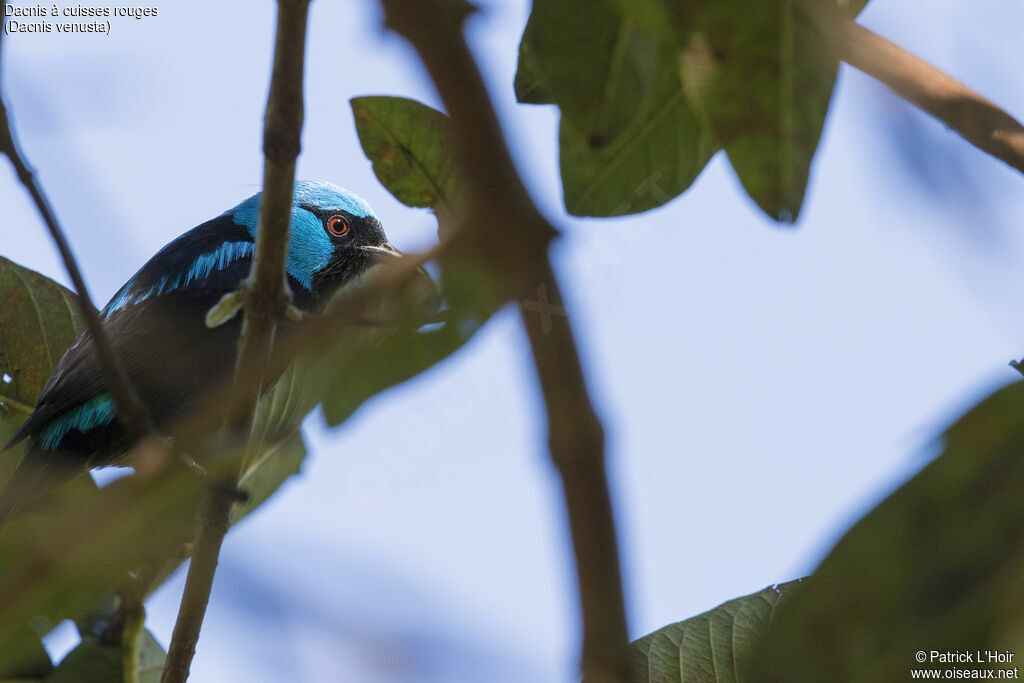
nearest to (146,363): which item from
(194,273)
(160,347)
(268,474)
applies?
(160,347)

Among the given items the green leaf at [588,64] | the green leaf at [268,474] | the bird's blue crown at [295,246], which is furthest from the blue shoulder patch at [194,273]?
the green leaf at [588,64]

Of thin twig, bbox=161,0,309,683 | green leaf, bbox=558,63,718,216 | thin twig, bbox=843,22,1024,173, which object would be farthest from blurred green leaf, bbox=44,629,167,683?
thin twig, bbox=843,22,1024,173

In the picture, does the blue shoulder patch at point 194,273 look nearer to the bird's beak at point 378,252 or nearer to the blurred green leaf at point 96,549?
the bird's beak at point 378,252

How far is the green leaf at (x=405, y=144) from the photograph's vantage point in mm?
2354

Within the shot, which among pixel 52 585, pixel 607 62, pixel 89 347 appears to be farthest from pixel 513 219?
pixel 89 347

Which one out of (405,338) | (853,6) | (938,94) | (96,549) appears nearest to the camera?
(96,549)

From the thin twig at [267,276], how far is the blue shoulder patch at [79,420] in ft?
6.70

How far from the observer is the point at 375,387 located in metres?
1.27

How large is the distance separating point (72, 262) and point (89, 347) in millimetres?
2417

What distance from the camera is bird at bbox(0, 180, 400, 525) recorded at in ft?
13.1

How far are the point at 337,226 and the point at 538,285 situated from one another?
198 inches

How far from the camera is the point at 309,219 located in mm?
5750

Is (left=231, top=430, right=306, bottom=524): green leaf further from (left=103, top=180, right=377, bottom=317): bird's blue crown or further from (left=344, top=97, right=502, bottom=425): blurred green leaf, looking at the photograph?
(left=344, top=97, right=502, bottom=425): blurred green leaf

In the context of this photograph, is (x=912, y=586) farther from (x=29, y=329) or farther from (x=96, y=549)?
(x=29, y=329)
